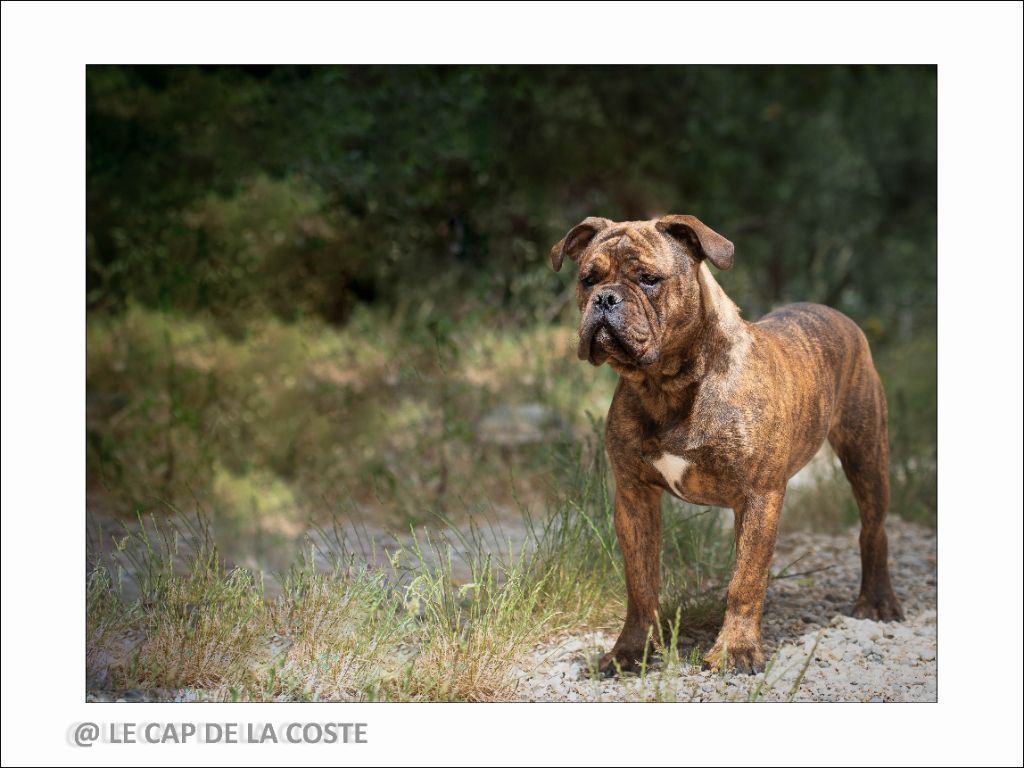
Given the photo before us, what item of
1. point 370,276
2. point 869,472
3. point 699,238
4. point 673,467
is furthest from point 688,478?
point 370,276

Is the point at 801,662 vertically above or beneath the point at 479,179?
beneath

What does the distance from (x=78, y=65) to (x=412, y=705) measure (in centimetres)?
298

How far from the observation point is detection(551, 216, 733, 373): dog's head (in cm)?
362

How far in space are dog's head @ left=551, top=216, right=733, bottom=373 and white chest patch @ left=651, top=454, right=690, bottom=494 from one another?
31cm

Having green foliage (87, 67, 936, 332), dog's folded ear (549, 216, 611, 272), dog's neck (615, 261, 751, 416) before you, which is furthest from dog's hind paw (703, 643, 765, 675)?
green foliage (87, 67, 936, 332)

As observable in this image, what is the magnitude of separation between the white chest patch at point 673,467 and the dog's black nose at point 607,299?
0.58m

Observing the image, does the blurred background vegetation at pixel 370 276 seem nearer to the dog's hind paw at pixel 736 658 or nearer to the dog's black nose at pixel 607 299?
the dog's hind paw at pixel 736 658

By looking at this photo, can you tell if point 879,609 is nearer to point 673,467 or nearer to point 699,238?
point 673,467

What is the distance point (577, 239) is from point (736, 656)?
58.0 inches

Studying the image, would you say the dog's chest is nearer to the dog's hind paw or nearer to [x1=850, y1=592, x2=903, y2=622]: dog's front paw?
the dog's hind paw

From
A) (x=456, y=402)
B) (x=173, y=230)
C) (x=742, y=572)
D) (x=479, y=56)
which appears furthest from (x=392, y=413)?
(x=742, y=572)

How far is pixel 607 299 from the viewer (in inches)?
142

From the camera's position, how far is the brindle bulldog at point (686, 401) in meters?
Answer: 3.69

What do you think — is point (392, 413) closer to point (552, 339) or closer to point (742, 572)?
point (552, 339)
